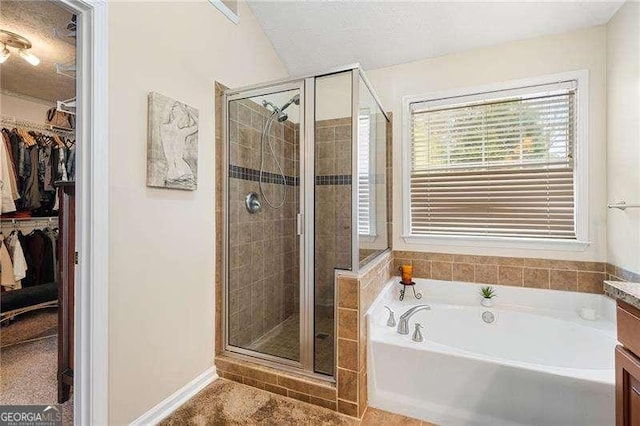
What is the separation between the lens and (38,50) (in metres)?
2.46

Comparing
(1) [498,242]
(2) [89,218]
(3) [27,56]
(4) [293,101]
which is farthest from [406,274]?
(3) [27,56]

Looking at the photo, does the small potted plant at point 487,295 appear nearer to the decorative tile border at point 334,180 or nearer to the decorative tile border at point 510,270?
the decorative tile border at point 510,270

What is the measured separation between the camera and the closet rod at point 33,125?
10.6ft

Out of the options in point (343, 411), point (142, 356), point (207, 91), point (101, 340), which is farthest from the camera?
point (207, 91)

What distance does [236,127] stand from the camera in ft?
7.00

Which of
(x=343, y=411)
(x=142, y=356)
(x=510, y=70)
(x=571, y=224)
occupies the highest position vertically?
(x=510, y=70)

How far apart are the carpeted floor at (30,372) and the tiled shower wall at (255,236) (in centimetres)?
109

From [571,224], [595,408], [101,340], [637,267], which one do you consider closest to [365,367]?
[595,408]

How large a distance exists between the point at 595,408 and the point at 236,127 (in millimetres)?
2509

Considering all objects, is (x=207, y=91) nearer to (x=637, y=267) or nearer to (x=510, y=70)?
(x=510, y=70)

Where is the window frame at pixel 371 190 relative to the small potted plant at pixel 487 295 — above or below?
above

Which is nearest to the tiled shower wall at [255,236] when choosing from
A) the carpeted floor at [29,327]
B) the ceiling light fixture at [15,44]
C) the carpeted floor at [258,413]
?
the carpeted floor at [258,413]

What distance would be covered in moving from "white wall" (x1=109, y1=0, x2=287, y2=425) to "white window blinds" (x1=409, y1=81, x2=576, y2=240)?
5.75 feet

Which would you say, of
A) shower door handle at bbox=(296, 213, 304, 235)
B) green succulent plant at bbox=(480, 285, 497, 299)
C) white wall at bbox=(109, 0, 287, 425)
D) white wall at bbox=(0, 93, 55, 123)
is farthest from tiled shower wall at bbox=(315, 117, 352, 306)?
white wall at bbox=(0, 93, 55, 123)
